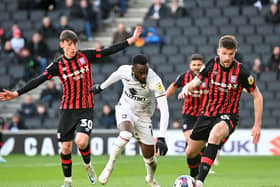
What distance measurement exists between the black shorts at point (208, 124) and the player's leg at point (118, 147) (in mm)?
915

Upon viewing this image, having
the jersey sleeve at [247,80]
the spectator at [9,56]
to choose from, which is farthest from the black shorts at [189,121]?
the spectator at [9,56]

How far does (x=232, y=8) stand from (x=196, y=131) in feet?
43.7

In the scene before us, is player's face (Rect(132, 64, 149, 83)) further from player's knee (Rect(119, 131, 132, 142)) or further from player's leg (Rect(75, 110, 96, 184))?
player's leg (Rect(75, 110, 96, 184))

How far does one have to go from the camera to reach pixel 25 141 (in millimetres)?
20297

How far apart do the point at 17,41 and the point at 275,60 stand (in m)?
8.10

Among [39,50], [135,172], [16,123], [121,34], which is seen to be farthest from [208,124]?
[39,50]

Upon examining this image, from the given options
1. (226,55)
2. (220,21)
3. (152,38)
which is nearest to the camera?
(226,55)

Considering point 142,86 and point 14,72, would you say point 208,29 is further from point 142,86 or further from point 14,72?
point 142,86

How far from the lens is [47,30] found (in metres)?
23.8

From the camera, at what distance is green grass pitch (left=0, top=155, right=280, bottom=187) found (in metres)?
12.1

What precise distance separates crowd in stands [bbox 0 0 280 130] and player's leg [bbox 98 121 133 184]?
10.2 meters

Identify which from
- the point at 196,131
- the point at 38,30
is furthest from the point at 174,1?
the point at 196,131

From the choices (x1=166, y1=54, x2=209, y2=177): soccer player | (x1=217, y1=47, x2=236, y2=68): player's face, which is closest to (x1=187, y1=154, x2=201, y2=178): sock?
(x1=217, y1=47, x2=236, y2=68): player's face

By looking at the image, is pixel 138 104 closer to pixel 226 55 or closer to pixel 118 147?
pixel 118 147
